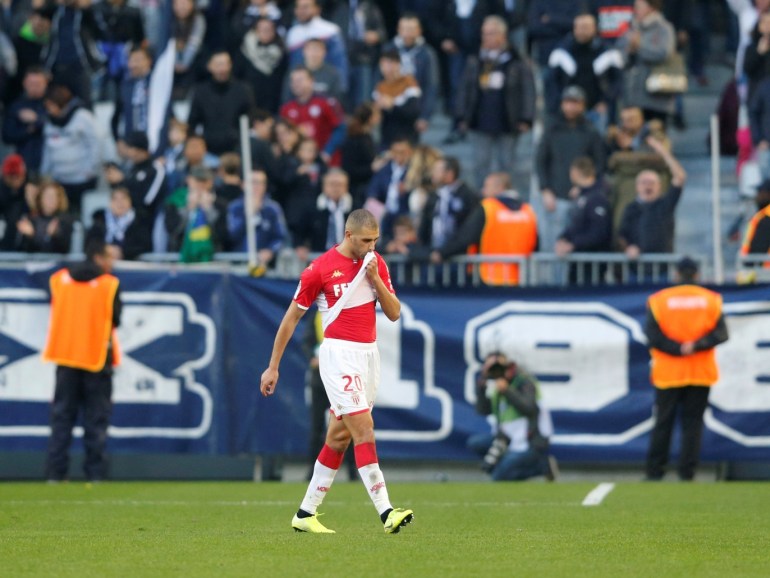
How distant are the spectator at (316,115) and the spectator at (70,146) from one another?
8.77 ft

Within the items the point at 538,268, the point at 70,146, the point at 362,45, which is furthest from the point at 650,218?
the point at 70,146

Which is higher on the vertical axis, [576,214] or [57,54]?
[57,54]

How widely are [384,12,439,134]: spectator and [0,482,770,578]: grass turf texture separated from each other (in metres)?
7.09

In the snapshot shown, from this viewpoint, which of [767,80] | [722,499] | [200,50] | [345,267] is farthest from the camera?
[200,50]

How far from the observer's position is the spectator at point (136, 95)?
22.5 metres

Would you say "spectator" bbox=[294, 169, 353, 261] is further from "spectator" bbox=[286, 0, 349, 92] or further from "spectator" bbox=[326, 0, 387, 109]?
"spectator" bbox=[326, 0, 387, 109]

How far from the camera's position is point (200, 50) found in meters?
23.9

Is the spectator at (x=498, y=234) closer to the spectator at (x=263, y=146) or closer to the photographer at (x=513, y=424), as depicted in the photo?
the photographer at (x=513, y=424)

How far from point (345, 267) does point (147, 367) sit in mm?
7697

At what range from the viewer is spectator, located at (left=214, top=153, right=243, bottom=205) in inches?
786

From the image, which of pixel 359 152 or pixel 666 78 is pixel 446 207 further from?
pixel 666 78

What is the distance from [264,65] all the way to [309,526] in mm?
12896

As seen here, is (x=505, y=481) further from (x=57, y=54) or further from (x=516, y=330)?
(x=57, y=54)

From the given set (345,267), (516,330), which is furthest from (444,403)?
(345,267)
